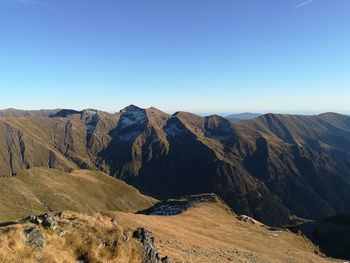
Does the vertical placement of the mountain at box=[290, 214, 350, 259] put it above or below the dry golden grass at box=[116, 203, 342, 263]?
below

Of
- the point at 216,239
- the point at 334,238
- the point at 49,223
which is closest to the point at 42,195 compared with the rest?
the point at 216,239

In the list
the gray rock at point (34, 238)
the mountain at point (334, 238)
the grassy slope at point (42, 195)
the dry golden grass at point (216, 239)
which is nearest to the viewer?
the gray rock at point (34, 238)

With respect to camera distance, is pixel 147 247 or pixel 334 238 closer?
pixel 147 247

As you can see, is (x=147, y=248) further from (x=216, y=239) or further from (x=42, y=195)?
(x=42, y=195)

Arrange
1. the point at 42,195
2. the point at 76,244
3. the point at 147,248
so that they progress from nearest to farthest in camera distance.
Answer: the point at 76,244 < the point at 147,248 < the point at 42,195

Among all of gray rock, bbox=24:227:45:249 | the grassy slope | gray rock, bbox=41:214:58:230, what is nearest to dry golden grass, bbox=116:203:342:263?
gray rock, bbox=41:214:58:230

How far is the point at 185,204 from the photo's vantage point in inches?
4906

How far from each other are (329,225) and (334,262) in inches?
4971

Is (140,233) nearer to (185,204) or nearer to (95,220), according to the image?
Result: (95,220)

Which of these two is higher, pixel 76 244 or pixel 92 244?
pixel 76 244

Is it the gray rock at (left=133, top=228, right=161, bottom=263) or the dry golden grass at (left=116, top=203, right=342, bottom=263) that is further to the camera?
the dry golden grass at (left=116, top=203, right=342, bottom=263)

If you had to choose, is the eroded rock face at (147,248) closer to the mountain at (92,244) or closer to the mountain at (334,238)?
the mountain at (92,244)

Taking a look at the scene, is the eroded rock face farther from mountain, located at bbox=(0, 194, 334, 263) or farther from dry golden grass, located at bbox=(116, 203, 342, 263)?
dry golden grass, located at bbox=(116, 203, 342, 263)

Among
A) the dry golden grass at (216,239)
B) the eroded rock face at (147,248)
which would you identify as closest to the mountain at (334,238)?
the dry golden grass at (216,239)
